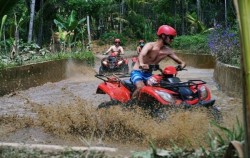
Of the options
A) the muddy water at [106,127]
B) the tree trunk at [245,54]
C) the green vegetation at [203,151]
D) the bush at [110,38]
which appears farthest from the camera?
the bush at [110,38]

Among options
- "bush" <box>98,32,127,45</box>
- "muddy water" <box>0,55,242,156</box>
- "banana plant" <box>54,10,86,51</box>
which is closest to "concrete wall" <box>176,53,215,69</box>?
"banana plant" <box>54,10,86,51</box>

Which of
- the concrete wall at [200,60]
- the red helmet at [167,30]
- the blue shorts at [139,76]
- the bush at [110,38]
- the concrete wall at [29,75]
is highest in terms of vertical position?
the red helmet at [167,30]

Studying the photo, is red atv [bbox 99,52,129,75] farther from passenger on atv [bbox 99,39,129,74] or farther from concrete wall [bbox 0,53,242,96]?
concrete wall [bbox 0,53,242,96]

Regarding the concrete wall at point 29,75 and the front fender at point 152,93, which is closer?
the front fender at point 152,93

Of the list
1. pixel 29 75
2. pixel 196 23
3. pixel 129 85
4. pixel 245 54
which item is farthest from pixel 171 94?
pixel 196 23

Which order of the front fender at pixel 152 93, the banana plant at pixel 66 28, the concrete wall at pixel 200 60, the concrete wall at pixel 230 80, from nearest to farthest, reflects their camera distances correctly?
the front fender at pixel 152 93, the concrete wall at pixel 230 80, the banana plant at pixel 66 28, the concrete wall at pixel 200 60

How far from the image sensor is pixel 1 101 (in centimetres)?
1135

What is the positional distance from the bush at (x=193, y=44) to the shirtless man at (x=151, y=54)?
18.2 metres

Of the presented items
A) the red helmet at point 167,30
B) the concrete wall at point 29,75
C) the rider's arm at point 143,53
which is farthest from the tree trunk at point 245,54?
the concrete wall at point 29,75

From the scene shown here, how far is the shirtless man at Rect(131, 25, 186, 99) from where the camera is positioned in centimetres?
716

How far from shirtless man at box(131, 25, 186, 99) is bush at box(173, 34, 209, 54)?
1823 centimetres

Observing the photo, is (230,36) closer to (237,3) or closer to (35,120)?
(35,120)

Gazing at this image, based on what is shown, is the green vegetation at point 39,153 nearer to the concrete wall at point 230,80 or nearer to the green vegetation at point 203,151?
the green vegetation at point 203,151

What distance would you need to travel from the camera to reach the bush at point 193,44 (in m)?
26.6
